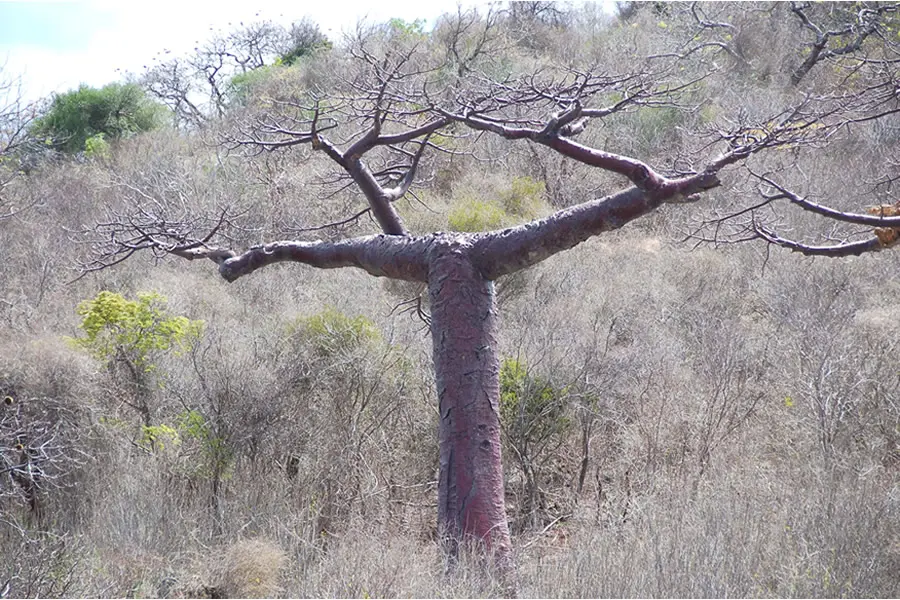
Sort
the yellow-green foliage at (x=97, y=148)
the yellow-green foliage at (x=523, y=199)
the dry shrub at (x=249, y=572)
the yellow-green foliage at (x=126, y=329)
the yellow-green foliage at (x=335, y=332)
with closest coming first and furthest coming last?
1. the dry shrub at (x=249, y=572)
2. the yellow-green foliage at (x=126, y=329)
3. the yellow-green foliage at (x=335, y=332)
4. the yellow-green foliage at (x=523, y=199)
5. the yellow-green foliage at (x=97, y=148)

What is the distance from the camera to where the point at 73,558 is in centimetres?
660

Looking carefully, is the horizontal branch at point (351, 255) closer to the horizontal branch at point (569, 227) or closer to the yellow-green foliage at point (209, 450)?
the horizontal branch at point (569, 227)

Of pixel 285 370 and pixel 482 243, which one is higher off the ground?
pixel 482 243

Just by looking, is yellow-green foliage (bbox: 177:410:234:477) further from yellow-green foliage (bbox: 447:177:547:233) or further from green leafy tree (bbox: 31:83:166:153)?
green leafy tree (bbox: 31:83:166:153)

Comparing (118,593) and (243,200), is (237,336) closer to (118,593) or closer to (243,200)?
(118,593)

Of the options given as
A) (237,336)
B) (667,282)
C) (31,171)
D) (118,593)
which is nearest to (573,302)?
(667,282)

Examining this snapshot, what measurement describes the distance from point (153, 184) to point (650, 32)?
15.2 metres

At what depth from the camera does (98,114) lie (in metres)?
26.3

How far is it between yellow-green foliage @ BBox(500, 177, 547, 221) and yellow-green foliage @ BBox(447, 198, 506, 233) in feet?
4.64

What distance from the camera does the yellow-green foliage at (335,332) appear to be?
32.1ft

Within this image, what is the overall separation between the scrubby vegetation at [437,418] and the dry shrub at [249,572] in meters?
0.02

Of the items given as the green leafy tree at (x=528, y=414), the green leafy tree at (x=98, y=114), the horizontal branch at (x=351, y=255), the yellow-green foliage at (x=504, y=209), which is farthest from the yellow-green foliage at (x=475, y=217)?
the green leafy tree at (x=98, y=114)

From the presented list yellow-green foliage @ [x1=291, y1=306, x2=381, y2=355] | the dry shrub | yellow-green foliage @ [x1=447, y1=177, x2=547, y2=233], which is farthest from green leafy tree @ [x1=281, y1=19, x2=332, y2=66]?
the dry shrub

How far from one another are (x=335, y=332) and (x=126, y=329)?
2.19 m
